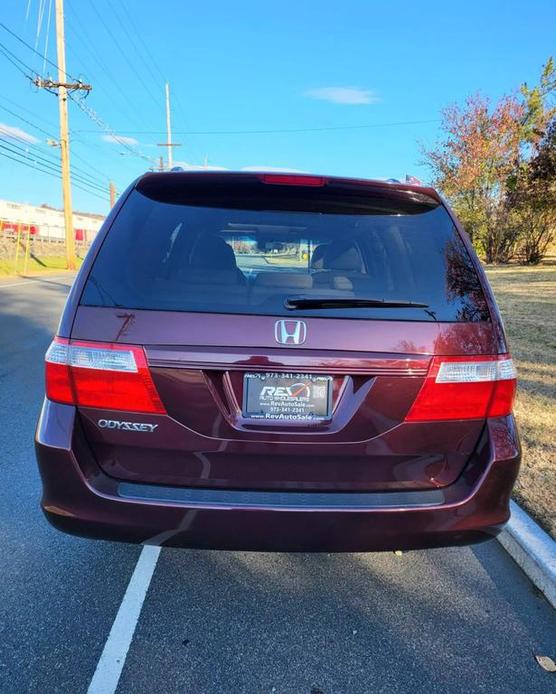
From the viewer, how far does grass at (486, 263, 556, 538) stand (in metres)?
3.16

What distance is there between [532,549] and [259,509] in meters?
1.63

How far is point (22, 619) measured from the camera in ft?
7.24

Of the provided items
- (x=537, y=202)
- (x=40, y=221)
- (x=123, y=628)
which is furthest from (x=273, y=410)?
(x=40, y=221)

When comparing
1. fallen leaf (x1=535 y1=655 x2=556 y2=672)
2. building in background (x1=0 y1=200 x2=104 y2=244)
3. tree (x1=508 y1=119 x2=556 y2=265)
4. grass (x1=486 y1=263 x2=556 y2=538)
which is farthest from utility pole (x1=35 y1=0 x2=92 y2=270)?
fallen leaf (x1=535 y1=655 x2=556 y2=672)

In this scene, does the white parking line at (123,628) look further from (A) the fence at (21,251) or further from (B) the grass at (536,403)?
(A) the fence at (21,251)

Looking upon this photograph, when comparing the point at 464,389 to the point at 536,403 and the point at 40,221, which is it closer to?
the point at 536,403

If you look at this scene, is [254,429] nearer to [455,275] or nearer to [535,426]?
[455,275]

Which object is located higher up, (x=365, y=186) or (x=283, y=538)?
(x=365, y=186)

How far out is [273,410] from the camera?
1870 millimetres

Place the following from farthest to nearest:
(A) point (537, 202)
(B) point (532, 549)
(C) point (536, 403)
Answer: (A) point (537, 202) → (C) point (536, 403) → (B) point (532, 549)

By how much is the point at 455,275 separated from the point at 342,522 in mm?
1054

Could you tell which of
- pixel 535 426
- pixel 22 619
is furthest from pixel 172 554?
pixel 535 426

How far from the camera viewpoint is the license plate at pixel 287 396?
1846 millimetres

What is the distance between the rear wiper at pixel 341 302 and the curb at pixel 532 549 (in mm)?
1534
